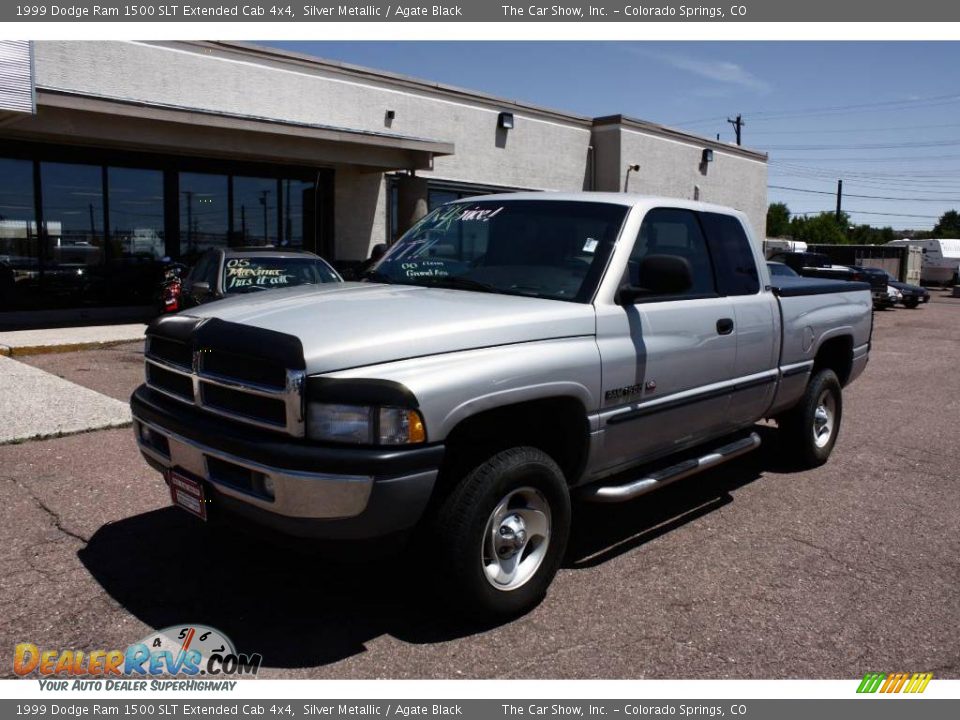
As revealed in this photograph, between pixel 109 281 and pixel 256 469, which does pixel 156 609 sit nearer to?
pixel 256 469

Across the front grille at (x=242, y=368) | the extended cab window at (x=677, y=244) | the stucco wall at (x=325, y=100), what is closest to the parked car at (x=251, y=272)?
the extended cab window at (x=677, y=244)

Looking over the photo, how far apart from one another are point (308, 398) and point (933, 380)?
36.1 feet

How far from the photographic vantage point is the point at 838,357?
6930mm

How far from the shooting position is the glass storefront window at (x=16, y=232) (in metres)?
14.1

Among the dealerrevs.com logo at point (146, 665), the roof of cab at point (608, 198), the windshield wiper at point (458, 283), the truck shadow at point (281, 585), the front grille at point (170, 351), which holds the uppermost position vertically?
the roof of cab at point (608, 198)

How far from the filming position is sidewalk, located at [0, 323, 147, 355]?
11501 millimetres

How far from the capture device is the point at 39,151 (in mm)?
14266

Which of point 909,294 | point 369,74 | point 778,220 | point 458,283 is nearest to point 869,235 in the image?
point 778,220

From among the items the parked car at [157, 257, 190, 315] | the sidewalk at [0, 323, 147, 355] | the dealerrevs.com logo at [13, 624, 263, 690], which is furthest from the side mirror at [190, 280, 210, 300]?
the dealerrevs.com logo at [13, 624, 263, 690]

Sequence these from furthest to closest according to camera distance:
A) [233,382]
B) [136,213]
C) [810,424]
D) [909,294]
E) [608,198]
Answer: [909,294], [136,213], [810,424], [608,198], [233,382]

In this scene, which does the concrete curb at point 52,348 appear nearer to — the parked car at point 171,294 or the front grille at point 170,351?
the parked car at point 171,294

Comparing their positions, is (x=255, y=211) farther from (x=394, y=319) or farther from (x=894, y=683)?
(x=894, y=683)

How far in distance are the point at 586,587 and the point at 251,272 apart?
643cm

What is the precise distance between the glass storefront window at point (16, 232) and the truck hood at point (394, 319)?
39.6 ft
